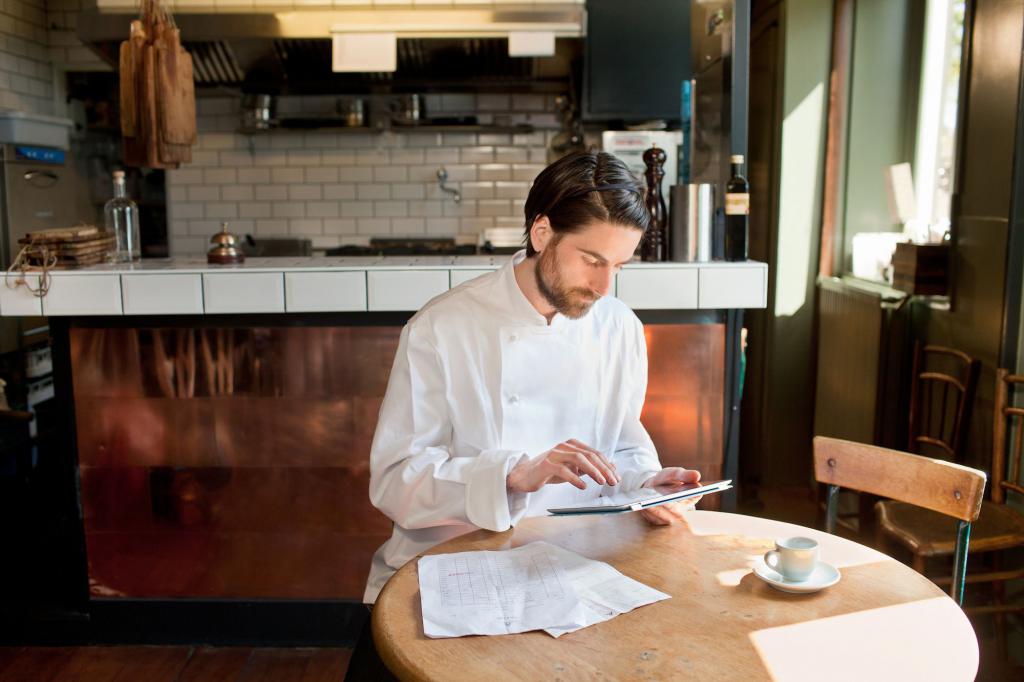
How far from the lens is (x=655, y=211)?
3014 millimetres

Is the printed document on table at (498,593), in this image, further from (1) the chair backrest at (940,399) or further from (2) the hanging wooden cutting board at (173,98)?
(1) the chair backrest at (940,399)

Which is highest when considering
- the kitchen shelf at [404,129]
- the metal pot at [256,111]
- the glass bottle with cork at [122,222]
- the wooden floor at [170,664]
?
the metal pot at [256,111]

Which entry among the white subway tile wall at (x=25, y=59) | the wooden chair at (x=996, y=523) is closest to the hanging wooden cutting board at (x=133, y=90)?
the wooden chair at (x=996, y=523)

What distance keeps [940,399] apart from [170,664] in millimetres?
3059

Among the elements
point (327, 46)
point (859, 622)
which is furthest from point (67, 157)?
point (859, 622)

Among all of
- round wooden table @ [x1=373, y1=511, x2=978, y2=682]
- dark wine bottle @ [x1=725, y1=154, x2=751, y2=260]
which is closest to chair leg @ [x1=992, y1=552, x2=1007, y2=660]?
dark wine bottle @ [x1=725, y1=154, x2=751, y2=260]

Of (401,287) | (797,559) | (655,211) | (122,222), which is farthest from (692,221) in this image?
(122,222)

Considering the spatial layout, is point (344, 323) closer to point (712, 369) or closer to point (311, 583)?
point (311, 583)

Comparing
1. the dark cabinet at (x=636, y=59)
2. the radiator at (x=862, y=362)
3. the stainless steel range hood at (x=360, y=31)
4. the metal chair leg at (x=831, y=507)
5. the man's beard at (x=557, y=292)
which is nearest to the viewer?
the man's beard at (x=557, y=292)

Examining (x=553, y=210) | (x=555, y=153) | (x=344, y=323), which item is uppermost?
(x=555, y=153)

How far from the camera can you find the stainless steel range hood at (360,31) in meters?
5.38

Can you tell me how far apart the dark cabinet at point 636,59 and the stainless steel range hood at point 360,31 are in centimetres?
18

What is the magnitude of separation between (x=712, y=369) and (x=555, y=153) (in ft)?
12.2

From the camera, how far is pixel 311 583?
121 inches
